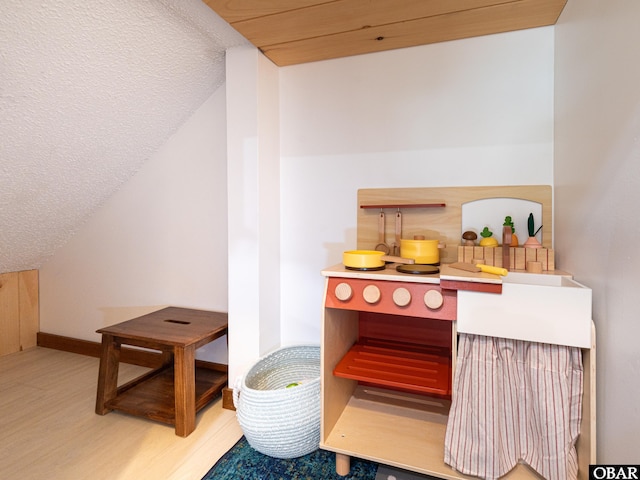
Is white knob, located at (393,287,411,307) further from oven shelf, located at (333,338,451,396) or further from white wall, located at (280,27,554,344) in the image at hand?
white wall, located at (280,27,554,344)

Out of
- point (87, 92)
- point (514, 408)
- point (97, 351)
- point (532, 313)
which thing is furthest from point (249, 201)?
point (97, 351)

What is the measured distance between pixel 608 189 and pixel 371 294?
0.74m

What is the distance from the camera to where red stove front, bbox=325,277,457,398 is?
1.17m

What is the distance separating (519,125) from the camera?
56.9 inches

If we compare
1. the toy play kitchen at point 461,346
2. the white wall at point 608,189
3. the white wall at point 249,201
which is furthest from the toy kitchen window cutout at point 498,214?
the white wall at point 249,201

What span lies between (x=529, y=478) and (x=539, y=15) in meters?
1.65

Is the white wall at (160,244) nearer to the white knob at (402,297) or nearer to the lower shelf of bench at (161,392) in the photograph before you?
the lower shelf of bench at (161,392)

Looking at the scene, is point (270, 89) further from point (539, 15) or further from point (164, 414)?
point (164, 414)

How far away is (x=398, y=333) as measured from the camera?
1599mm

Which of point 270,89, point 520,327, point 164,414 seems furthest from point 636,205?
point 164,414

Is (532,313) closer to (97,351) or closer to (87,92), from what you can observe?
(87,92)

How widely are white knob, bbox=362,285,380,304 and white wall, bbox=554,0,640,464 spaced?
647 mm

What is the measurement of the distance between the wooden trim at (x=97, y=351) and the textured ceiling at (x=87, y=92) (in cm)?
68

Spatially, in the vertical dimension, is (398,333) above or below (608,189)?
below
